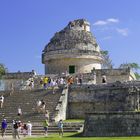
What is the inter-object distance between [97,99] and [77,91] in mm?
1617

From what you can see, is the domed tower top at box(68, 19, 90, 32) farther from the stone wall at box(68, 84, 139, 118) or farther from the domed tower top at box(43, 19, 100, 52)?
the stone wall at box(68, 84, 139, 118)

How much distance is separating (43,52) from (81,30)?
13.6ft

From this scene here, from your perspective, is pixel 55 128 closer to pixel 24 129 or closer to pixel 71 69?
pixel 24 129

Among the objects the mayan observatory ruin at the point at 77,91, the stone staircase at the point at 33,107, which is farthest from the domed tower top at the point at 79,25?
the stone staircase at the point at 33,107

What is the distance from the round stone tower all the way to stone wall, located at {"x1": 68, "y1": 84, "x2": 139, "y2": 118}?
1015 cm

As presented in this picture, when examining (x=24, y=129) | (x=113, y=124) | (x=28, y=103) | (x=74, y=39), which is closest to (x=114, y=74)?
(x=74, y=39)

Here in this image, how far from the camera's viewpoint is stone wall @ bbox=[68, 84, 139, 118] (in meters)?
31.7

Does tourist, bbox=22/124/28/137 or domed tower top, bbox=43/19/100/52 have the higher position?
domed tower top, bbox=43/19/100/52

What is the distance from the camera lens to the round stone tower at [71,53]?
4350 cm

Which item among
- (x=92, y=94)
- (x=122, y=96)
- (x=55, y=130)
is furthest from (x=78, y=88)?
(x=55, y=130)

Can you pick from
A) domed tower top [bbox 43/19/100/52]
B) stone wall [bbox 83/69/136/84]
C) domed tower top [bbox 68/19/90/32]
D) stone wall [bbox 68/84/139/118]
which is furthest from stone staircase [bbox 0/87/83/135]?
domed tower top [bbox 68/19/90/32]

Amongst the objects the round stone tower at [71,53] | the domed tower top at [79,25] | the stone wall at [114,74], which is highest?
the domed tower top at [79,25]

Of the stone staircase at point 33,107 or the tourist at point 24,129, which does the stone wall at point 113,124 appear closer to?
the stone staircase at point 33,107

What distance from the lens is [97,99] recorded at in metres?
32.6
